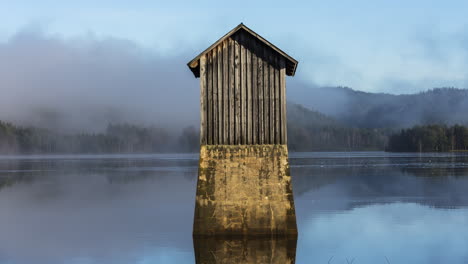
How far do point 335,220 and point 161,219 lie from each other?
9.06m

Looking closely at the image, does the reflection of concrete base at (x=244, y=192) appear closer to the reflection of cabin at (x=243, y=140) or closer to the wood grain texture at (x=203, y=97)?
the reflection of cabin at (x=243, y=140)

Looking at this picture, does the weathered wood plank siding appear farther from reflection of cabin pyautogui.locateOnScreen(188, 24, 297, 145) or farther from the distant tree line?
the distant tree line

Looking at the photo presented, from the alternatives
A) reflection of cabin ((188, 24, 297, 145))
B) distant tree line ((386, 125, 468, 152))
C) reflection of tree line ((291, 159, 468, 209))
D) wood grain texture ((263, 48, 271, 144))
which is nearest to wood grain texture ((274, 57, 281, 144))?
reflection of cabin ((188, 24, 297, 145))

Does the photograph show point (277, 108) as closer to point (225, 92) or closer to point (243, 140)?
point (243, 140)

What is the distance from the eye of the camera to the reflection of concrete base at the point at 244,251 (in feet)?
57.0

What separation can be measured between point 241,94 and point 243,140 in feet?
5.46

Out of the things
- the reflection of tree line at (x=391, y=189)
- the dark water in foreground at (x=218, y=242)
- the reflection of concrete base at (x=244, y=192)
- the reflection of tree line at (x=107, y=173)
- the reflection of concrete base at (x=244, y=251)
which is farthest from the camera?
the reflection of tree line at (x=107, y=173)

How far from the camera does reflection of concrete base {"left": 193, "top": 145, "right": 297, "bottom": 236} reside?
19141 millimetres

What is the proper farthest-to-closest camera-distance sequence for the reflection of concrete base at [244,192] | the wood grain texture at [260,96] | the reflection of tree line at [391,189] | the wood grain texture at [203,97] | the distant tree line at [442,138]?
the distant tree line at [442,138], the reflection of tree line at [391,189], the wood grain texture at [260,96], the wood grain texture at [203,97], the reflection of concrete base at [244,192]

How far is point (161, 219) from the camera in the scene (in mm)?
28797

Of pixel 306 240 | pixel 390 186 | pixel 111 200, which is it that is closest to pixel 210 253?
pixel 306 240

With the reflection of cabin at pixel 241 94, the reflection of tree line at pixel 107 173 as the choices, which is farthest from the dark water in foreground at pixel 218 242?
the reflection of tree line at pixel 107 173

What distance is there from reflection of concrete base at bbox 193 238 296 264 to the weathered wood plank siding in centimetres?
349

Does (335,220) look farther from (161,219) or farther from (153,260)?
(153,260)
